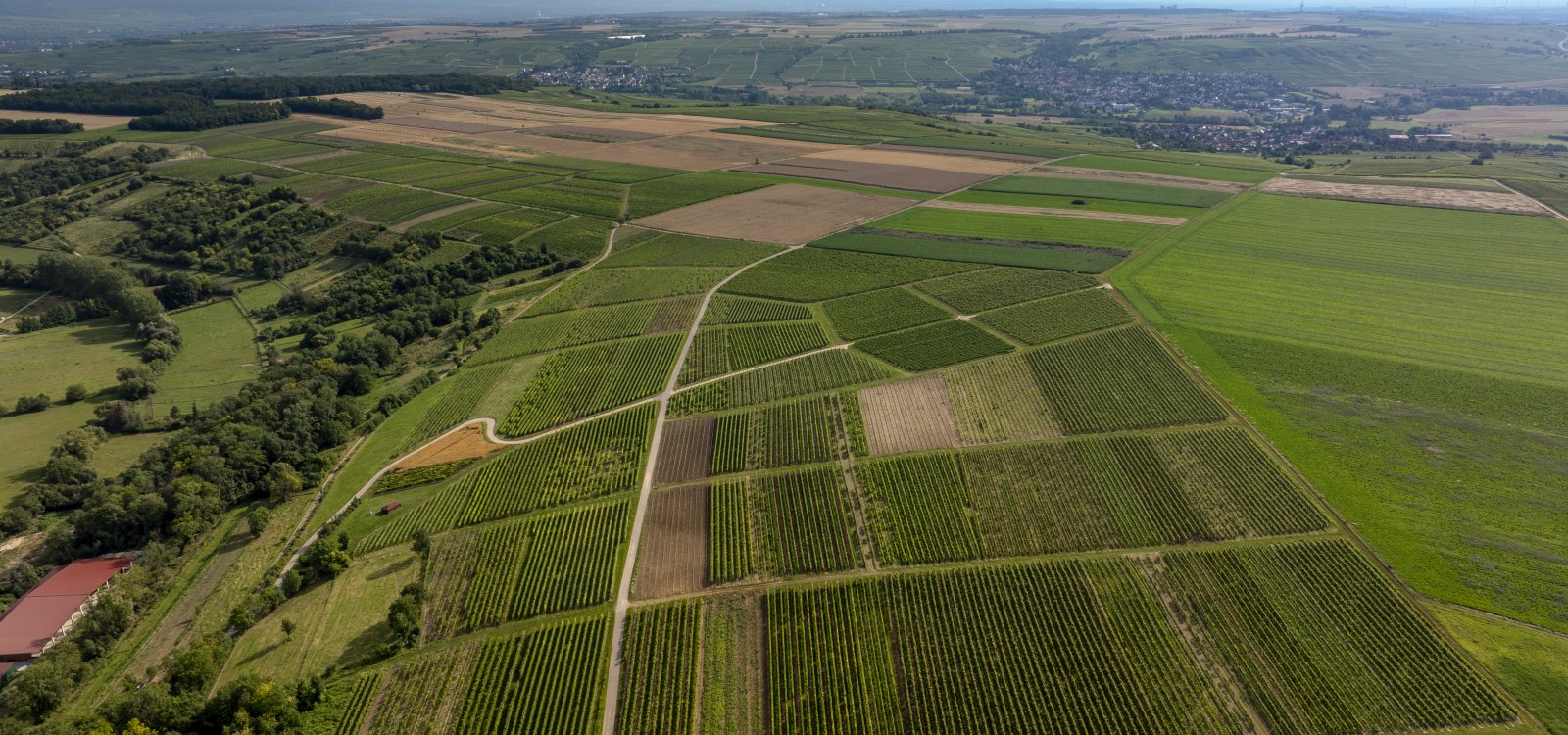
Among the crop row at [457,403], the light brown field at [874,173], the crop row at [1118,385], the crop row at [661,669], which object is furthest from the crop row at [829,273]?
the crop row at [661,669]

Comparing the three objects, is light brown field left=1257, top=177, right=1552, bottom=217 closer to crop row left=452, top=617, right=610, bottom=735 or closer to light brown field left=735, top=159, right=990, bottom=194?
light brown field left=735, top=159, right=990, bottom=194

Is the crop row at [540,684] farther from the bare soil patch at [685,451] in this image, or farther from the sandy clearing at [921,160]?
the sandy clearing at [921,160]

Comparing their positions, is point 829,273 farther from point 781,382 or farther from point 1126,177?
point 1126,177

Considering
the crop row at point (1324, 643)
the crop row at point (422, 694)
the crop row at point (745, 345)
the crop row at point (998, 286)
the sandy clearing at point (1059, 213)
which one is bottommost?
the crop row at point (422, 694)

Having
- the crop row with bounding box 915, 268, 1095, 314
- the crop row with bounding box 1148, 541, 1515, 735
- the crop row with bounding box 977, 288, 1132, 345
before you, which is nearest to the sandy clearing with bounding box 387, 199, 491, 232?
the crop row with bounding box 915, 268, 1095, 314

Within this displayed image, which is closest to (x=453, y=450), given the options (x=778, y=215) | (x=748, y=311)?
(x=748, y=311)

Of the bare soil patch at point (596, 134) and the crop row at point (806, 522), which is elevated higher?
the bare soil patch at point (596, 134)
